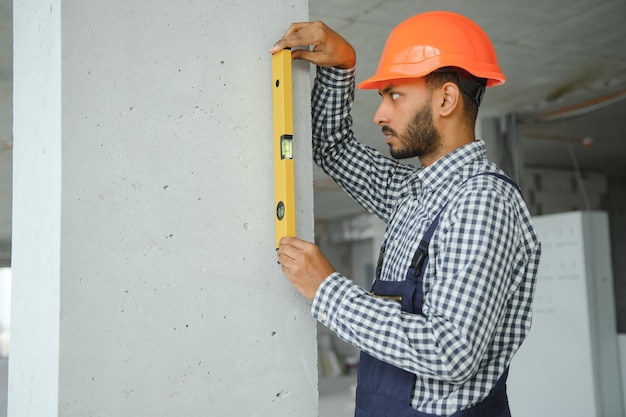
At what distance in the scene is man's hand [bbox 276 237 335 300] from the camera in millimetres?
1360

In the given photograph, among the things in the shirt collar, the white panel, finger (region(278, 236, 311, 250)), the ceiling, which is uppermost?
the ceiling

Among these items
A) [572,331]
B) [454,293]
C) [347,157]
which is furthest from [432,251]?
[572,331]

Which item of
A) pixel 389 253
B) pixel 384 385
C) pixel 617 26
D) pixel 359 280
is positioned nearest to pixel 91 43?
pixel 389 253

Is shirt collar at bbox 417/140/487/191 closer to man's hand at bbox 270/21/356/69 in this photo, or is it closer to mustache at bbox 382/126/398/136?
mustache at bbox 382/126/398/136

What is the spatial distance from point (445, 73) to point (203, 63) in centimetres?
52

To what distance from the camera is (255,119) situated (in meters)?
1.47

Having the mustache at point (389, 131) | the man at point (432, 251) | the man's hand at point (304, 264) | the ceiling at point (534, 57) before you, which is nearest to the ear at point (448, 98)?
the man at point (432, 251)

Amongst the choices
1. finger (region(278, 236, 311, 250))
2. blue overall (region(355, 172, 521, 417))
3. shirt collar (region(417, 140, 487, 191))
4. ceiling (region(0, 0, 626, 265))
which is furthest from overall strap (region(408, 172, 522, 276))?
ceiling (region(0, 0, 626, 265))

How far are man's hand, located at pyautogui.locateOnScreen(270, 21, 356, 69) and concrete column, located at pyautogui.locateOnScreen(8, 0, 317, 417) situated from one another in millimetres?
45

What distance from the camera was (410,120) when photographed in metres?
1.51

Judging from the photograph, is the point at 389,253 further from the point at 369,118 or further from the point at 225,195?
the point at 369,118

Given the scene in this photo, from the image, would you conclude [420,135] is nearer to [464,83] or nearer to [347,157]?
[464,83]

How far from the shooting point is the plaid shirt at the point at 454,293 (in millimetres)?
1218

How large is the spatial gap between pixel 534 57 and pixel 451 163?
3902 millimetres
